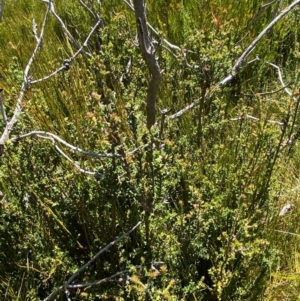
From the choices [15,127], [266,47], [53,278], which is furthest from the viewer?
[266,47]

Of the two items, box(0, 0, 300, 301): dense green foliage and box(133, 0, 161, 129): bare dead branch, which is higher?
box(133, 0, 161, 129): bare dead branch

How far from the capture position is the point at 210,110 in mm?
1581

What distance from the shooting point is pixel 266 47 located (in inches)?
92.0

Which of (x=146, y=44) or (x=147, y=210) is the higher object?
(x=146, y=44)

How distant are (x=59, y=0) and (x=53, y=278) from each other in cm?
271

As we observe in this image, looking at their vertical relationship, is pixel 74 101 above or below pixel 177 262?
above

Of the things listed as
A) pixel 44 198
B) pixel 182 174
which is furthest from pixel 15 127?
pixel 182 174

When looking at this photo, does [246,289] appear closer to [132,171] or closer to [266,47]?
[132,171]

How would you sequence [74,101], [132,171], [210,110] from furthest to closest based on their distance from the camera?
[74,101]
[210,110]
[132,171]

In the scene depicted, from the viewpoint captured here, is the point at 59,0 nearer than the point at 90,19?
No

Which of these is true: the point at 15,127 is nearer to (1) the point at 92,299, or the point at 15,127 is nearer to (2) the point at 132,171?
(2) the point at 132,171

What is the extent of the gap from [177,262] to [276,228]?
390 millimetres

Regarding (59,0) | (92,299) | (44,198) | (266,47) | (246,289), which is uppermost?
(59,0)

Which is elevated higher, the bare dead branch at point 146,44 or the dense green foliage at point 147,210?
the bare dead branch at point 146,44
